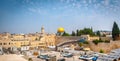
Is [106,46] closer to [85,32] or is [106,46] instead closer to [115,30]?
[115,30]

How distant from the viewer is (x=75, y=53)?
506 inches

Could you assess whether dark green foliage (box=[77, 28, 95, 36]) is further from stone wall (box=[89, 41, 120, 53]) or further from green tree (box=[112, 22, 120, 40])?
stone wall (box=[89, 41, 120, 53])

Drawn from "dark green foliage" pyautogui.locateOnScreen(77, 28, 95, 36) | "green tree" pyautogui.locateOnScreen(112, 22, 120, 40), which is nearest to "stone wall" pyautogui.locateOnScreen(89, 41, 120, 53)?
"green tree" pyautogui.locateOnScreen(112, 22, 120, 40)

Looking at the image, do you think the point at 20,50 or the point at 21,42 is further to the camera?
the point at 21,42

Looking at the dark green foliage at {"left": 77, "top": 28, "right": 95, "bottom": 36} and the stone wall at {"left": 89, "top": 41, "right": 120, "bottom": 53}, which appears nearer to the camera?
the stone wall at {"left": 89, "top": 41, "right": 120, "bottom": 53}

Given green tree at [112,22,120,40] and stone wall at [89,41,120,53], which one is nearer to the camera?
stone wall at [89,41,120,53]

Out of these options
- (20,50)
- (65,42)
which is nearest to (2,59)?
(20,50)

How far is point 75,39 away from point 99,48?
4609 mm

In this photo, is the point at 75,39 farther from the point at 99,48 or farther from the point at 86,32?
the point at 99,48

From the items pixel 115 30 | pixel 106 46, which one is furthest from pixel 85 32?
pixel 106 46

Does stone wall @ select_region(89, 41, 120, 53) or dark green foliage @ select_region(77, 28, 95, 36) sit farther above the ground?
dark green foliage @ select_region(77, 28, 95, 36)

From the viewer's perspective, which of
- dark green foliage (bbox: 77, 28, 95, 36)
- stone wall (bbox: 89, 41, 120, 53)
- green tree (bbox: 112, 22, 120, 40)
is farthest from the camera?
dark green foliage (bbox: 77, 28, 95, 36)

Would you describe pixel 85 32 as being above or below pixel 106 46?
above

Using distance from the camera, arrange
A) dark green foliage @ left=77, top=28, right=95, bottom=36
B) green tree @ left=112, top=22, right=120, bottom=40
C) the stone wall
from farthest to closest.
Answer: dark green foliage @ left=77, top=28, right=95, bottom=36, green tree @ left=112, top=22, right=120, bottom=40, the stone wall
